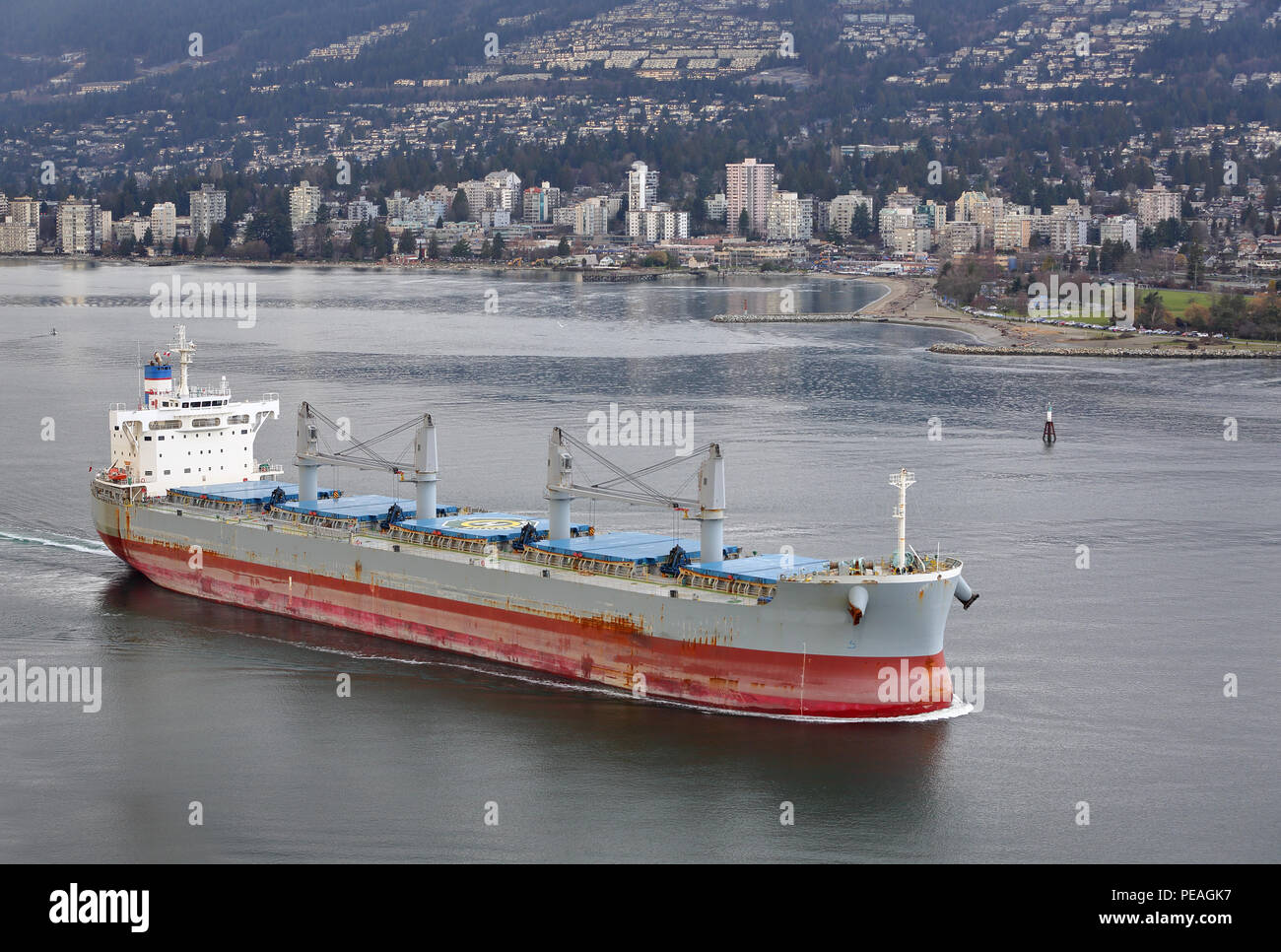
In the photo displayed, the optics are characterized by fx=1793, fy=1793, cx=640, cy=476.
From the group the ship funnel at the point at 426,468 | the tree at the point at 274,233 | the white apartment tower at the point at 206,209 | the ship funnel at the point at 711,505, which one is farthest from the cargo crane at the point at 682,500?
the white apartment tower at the point at 206,209

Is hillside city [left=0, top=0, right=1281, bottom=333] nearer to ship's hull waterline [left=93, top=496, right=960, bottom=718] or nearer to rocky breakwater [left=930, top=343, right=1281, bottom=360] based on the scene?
rocky breakwater [left=930, top=343, right=1281, bottom=360]

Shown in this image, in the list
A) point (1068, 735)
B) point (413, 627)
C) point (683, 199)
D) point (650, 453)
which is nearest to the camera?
point (1068, 735)

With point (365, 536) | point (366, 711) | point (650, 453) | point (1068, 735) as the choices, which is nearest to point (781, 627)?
point (1068, 735)

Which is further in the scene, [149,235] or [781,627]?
[149,235]

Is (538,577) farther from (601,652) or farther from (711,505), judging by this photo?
(711,505)

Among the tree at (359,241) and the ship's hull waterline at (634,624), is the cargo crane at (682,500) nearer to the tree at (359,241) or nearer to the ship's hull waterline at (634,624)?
the ship's hull waterline at (634,624)

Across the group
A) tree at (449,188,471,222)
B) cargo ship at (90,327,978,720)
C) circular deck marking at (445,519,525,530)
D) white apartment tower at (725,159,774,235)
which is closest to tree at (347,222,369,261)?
tree at (449,188,471,222)

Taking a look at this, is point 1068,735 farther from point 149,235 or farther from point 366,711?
point 149,235
